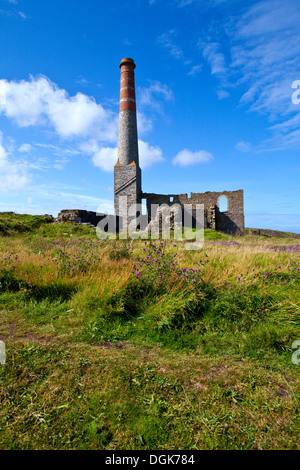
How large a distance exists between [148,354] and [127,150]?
25650 mm

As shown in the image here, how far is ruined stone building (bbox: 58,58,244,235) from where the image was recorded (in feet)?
85.8

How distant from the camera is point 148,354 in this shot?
11.7ft

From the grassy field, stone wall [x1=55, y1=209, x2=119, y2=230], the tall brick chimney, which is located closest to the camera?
the grassy field

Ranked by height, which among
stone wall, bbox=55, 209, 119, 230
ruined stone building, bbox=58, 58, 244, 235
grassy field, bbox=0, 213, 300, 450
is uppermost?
ruined stone building, bbox=58, 58, 244, 235

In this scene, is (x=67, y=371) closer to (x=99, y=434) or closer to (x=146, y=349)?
(x=99, y=434)

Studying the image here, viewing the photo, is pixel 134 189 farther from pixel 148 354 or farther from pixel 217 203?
pixel 148 354

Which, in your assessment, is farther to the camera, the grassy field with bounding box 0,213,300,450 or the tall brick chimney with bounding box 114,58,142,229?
the tall brick chimney with bounding box 114,58,142,229

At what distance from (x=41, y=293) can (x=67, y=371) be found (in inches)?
114

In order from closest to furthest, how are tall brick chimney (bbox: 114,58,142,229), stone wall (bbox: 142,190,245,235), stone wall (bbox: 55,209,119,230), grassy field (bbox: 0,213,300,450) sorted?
grassy field (bbox: 0,213,300,450)
stone wall (bbox: 55,209,119,230)
tall brick chimney (bbox: 114,58,142,229)
stone wall (bbox: 142,190,245,235)

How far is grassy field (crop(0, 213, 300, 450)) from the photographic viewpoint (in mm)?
2357

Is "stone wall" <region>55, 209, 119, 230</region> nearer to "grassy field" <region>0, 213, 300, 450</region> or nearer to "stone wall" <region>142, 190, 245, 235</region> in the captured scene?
"stone wall" <region>142, 190, 245, 235</region>

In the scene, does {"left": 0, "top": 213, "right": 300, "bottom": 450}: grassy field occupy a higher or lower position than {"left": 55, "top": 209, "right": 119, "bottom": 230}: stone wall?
lower

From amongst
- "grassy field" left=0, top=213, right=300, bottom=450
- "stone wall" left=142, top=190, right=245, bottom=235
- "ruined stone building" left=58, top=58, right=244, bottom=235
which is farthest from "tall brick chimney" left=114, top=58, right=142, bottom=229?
"grassy field" left=0, top=213, right=300, bottom=450

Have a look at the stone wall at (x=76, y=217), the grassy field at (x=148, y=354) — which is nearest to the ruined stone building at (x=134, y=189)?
the stone wall at (x=76, y=217)
